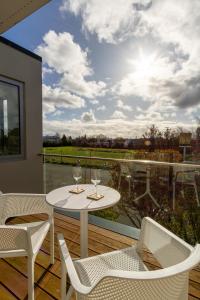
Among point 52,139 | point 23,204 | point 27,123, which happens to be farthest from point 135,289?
point 52,139

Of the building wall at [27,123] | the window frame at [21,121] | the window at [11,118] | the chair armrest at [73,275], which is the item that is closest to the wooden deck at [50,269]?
the chair armrest at [73,275]

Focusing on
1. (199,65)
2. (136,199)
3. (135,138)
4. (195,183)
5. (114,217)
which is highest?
(199,65)

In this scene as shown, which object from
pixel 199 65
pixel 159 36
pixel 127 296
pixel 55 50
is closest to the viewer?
pixel 127 296

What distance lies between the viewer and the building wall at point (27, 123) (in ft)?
12.2

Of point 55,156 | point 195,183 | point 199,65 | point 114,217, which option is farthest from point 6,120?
point 199,65

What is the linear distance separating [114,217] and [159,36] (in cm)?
442

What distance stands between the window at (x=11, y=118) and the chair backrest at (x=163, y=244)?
3.18 metres

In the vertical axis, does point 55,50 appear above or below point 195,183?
above

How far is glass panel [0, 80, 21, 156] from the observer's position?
12.4 ft

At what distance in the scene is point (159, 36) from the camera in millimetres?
5004

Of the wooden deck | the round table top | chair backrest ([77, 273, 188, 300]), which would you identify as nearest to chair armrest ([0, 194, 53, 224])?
the round table top

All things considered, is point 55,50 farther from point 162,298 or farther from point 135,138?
point 162,298

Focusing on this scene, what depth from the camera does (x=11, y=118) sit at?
391 cm

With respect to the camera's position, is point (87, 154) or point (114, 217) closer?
point (87, 154)
